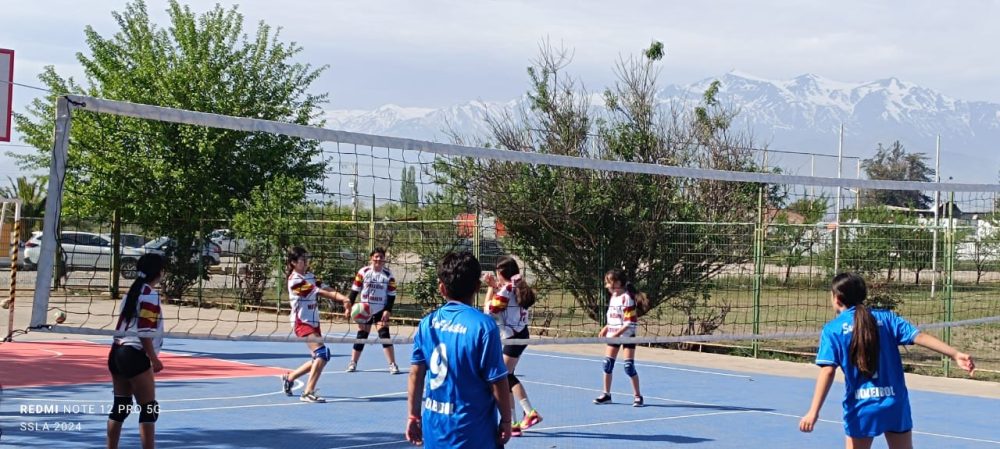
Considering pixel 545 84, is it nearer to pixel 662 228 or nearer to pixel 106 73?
pixel 662 228

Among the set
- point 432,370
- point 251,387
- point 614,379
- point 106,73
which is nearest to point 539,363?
point 614,379

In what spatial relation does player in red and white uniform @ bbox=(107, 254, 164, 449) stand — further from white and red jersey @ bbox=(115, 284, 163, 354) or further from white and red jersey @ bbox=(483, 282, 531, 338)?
white and red jersey @ bbox=(483, 282, 531, 338)

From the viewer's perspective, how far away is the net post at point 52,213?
7.12 m

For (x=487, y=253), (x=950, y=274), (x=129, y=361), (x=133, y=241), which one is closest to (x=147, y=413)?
(x=129, y=361)

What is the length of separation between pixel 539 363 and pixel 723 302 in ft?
12.7

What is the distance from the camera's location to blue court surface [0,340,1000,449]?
9930 millimetres

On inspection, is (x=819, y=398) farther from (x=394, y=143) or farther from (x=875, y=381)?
(x=394, y=143)

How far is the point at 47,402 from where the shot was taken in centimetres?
1143

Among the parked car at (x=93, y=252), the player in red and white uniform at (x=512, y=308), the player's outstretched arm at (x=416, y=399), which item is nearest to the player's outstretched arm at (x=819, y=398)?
the player's outstretched arm at (x=416, y=399)

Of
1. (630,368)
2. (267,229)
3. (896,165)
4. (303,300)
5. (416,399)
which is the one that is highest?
(896,165)

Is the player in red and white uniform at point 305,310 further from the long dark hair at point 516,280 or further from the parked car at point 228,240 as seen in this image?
the parked car at point 228,240

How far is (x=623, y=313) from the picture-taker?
12.3m

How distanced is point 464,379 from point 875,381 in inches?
115

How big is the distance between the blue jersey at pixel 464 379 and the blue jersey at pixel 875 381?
2.52m
